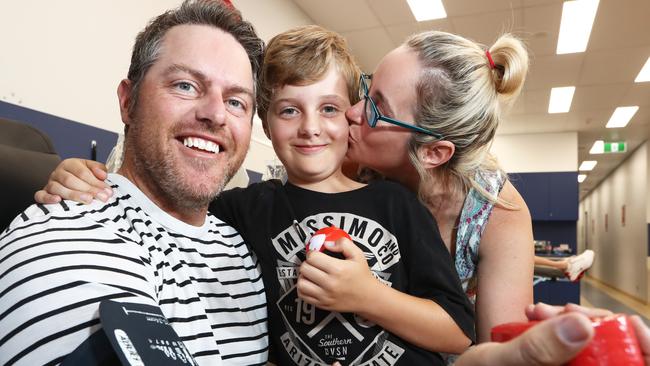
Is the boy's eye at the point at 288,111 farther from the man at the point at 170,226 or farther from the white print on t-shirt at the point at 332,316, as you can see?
the white print on t-shirt at the point at 332,316

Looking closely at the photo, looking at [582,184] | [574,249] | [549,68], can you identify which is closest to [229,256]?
[549,68]

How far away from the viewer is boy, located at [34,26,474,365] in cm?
A: 104

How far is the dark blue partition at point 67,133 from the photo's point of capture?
2.09 meters

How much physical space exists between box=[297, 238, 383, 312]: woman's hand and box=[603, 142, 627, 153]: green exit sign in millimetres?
12415

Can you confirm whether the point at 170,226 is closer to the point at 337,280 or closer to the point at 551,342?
the point at 337,280

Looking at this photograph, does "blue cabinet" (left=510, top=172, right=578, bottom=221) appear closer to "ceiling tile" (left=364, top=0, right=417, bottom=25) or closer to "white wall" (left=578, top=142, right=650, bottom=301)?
"white wall" (left=578, top=142, right=650, bottom=301)

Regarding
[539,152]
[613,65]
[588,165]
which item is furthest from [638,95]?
[588,165]

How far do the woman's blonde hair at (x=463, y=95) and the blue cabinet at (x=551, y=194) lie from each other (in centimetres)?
854

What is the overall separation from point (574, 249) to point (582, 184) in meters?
10.2

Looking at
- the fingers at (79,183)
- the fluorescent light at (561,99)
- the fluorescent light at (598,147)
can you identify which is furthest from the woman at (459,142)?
the fluorescent light at (598,147)

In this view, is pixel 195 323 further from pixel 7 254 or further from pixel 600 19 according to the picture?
pixel 600 19

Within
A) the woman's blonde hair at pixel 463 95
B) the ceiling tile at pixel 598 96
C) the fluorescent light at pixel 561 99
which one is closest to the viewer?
the woman's blonde hair at pixel 463 95

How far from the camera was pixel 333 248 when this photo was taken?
101 centimetres

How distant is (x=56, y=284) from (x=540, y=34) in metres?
5.91
